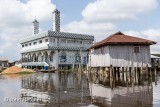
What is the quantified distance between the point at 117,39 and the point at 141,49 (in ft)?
10.00

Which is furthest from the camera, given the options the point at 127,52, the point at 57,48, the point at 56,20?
the point at 56,20

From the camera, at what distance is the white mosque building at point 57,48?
65375mm

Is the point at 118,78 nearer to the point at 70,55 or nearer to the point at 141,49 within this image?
the point at 141,49

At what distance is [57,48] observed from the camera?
2566 inches

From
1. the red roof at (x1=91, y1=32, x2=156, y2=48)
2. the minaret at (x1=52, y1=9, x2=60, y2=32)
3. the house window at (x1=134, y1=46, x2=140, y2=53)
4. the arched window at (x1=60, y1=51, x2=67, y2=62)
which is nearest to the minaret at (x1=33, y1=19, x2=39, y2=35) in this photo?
the minaret at (x1=52, y1=9, x2=60, y2=32)

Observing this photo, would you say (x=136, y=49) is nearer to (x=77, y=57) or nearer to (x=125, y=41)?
(x=125, y=41)

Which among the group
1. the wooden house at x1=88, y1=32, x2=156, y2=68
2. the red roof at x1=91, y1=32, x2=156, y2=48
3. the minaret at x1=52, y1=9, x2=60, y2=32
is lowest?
the wooden house at x1=88, y1=32, x2=156, y2=68

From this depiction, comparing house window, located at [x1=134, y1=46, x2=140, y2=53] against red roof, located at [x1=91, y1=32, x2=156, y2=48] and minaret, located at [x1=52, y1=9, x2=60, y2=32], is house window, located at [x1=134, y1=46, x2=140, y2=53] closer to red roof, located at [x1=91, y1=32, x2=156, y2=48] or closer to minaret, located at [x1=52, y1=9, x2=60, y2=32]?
red roof, located at [x1=91, y1=32, x2=156, y2=48]

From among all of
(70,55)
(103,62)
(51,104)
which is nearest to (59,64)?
(70,55)

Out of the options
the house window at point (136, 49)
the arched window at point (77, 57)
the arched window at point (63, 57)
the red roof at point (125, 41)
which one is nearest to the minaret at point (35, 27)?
the arched window at point (77, 57)

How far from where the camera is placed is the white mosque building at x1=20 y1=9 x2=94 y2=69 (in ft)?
214

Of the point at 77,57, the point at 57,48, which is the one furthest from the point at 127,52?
the point at 77,57

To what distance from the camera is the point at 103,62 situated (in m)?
34.6

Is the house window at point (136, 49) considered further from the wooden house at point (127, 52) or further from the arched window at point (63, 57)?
the arched window at point (63, 57)
